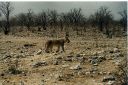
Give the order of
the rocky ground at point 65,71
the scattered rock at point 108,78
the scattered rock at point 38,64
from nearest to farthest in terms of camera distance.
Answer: the scattered rock at point 108,78 → the rocky ground at point 65,71 → the scattered rock at point 38,64

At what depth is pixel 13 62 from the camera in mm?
15930

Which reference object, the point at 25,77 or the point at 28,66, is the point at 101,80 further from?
the point at 28,66

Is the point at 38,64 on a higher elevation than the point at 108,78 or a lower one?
higher

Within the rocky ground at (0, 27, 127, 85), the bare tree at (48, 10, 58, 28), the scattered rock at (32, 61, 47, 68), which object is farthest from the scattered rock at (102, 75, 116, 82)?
the bare tree at (48, 10, 58, 28)

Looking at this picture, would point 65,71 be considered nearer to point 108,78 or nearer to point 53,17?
point 108,78

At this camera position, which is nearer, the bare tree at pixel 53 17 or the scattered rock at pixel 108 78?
the scattered rock at pixel 108 78

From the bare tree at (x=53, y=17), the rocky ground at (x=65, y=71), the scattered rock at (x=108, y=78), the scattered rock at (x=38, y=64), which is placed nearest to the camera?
the scattered rock at (x=108, y=78)

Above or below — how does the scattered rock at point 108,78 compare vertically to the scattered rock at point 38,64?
below

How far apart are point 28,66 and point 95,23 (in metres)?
88.8

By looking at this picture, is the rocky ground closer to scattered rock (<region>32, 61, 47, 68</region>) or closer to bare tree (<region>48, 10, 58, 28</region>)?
scattered rock (<region>32, 61, 47, 68</region>)

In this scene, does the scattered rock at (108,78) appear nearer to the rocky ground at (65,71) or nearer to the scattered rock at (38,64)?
the rocky ground at (65,71)

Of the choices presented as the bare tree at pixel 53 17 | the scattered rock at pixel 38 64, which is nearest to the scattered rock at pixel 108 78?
the scattered rock at pixel 38 64

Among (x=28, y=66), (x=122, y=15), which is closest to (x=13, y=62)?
(x=28, y=66)

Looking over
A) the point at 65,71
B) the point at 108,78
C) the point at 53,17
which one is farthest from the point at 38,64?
the point at 53,17
